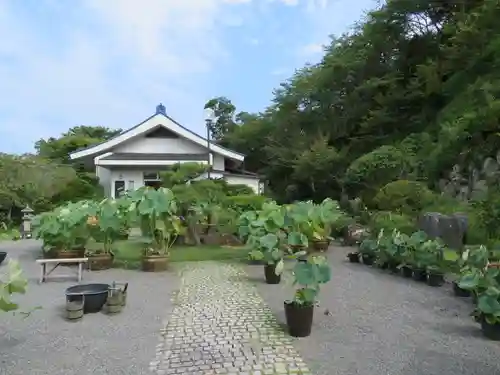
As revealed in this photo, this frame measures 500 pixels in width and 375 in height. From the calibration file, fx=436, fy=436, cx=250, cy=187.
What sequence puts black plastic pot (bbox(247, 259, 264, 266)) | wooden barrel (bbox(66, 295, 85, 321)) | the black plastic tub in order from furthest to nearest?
1. black plastic pot (bbox(247, 259, 264, 266))
2. the black plastic tub
3. wooden barrel (bbox(66, 295, 85, 321))

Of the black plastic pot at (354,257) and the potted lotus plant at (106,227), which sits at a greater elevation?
the potted lotus plant at (106,227)

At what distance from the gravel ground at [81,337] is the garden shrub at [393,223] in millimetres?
5137

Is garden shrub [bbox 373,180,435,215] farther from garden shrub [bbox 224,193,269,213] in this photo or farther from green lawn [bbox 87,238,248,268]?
green lawn [bbox 87,238,248,268]

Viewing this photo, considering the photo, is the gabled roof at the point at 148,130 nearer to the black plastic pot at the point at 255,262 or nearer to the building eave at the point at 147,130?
the building eave at the point at 147,130

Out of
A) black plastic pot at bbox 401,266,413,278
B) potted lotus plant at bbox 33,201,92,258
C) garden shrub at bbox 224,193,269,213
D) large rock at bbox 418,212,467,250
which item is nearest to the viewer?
black plastic pot at bbox 401,266,413,278

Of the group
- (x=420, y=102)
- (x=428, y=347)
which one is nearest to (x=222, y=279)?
(x=428, y=347)

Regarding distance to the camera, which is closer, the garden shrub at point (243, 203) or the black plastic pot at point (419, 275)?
the black plastic pot at point (419, 275)

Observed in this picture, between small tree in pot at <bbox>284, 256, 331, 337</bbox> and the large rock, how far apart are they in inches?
193

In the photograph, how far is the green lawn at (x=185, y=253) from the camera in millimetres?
9781

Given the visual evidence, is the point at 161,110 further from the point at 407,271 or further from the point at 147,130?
the point at 407,271

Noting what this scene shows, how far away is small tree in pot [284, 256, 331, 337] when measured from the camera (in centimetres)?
461

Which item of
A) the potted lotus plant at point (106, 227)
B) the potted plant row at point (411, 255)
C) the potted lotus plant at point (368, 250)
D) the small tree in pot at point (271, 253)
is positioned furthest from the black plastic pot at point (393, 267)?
the potted lotus plant at point (106, 227)

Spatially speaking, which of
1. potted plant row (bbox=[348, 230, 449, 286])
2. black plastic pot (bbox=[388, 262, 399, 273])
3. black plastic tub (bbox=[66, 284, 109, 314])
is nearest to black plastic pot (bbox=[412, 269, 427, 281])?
potted plant row (bbox=[348, 230, 449, 286])

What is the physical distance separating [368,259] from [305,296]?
192 inches
